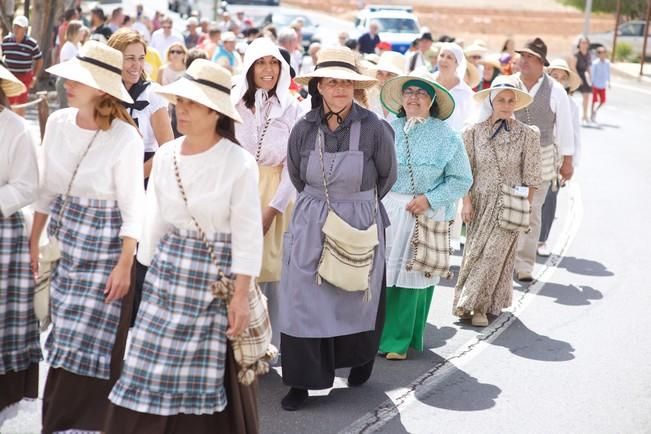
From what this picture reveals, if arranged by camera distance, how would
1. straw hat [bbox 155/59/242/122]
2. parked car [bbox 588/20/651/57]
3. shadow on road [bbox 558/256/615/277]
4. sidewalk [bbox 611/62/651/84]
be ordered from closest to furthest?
straw hat [bbox 155/59/242/122] < shadow on road [bbox 558/256/615/277] < sidewalk [bbox 611/62/651/84] < parked car [bbox 588/20/651/57]

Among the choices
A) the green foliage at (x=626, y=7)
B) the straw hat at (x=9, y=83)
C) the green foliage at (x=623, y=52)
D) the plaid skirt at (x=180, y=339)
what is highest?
the straw hat at (x=9, y=83)

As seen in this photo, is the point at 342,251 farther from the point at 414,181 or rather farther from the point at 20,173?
the point at 20,173

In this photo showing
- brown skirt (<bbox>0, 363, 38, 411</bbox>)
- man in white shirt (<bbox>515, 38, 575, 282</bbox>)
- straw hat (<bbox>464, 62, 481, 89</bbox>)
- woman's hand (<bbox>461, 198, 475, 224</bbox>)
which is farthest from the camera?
straw hat (<bbox>464, 62, 481, 89</bbox>)

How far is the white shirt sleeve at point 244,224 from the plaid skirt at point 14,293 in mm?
1230

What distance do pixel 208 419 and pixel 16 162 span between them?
62.3 inches

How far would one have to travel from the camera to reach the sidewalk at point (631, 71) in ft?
148

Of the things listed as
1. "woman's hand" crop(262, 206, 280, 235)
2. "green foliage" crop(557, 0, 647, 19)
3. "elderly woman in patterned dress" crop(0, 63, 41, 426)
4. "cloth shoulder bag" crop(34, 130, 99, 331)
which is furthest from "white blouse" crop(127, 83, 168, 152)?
"green foliage" crop(557, 0, 647, 19)

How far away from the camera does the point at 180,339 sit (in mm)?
4969

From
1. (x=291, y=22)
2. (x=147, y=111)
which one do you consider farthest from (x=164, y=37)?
(x=291, y=22)

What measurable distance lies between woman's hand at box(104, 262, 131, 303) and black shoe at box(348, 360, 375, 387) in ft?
6.96

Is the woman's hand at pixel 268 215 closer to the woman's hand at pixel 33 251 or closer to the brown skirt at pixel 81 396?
the brown skirt at pixel 81 396

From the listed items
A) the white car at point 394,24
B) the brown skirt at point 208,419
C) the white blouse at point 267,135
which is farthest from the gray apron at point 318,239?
the white car at point 394,24

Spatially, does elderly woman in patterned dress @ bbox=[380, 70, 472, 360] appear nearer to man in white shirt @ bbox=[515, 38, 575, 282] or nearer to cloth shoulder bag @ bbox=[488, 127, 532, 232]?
cloth shoulder bag @ bbox=[488, 127, 532, 232]

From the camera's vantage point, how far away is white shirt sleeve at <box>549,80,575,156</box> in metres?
10.4
